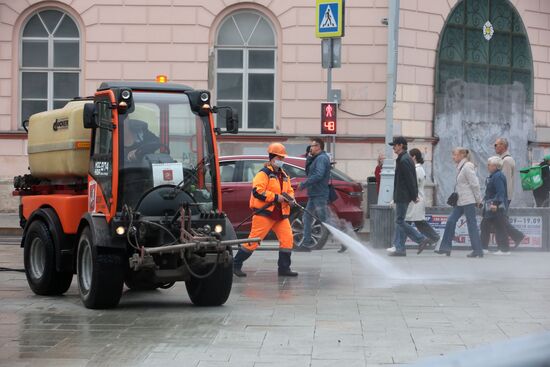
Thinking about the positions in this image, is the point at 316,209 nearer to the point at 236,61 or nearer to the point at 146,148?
the point at 146,148

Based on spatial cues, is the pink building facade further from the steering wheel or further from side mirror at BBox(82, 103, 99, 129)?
side mirror at BBox(82, 103, 99, 129)

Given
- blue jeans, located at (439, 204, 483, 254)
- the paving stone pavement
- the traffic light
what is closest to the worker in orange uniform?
the paving stone pavement

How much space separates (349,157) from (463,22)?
4513 millimetres

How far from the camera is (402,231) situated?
625 inches

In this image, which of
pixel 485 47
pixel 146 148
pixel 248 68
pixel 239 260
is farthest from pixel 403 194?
pixel 485 47

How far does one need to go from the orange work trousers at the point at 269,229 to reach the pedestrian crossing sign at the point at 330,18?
29.0 feet

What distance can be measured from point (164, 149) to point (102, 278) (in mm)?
1360

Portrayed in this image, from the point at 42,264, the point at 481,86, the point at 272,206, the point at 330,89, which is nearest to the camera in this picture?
the point at 42,264

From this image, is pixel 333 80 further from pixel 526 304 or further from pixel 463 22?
pixel 526 304

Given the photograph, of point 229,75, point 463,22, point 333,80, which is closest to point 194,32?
point 229,75

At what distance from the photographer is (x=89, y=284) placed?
978 cm

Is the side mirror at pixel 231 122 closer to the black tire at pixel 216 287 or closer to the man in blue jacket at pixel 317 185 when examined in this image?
the black tire at pixel 216 287

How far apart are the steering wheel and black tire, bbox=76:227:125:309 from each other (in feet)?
2.72

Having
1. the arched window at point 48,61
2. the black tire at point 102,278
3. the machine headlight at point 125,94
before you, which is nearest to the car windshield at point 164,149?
the machine headlight at point 125,94
